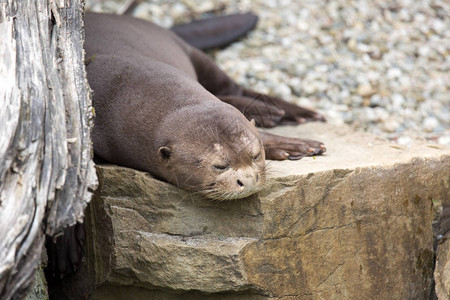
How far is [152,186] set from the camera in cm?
352

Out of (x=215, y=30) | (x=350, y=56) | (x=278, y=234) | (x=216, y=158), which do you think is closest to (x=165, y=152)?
(x=216, y=158)

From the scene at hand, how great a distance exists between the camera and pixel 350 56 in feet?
20.2

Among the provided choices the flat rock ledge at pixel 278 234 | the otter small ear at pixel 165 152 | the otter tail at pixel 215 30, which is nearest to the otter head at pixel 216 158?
the otter small ear at pixel 165 152

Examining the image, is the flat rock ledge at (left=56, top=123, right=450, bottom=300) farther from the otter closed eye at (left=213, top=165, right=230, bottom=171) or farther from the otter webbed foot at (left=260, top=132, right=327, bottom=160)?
the otter closed eye at (left=213, top=165, right=230, bottom=171)

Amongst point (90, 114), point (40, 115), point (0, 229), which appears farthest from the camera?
point (90, 114)

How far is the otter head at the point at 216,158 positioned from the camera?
3.26m

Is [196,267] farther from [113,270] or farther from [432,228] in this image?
[432,228]

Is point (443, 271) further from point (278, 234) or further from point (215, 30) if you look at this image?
point (215, 30)

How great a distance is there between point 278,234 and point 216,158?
51 cm

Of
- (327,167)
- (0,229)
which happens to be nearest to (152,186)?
(327,167)

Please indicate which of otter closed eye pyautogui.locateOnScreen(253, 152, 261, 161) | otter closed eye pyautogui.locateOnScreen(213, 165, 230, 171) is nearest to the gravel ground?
otter closed eye pyautogui.locateOnScreen(253, 152, 261, 161)

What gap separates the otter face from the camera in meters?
3.25

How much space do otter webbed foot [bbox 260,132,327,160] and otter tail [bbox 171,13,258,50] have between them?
253 cm

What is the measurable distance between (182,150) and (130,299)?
3.11 feet
